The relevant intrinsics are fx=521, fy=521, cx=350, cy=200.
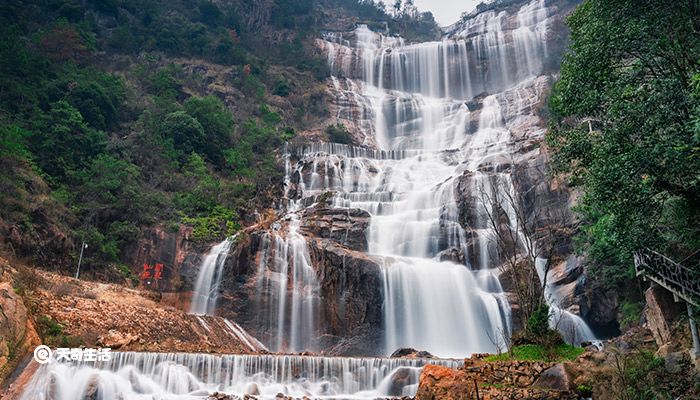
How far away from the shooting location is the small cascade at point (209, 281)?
2607cm

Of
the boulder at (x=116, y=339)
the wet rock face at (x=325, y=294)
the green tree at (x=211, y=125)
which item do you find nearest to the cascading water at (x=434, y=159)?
the wet rock face at (x=325, y=294)

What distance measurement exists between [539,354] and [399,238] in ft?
51.7

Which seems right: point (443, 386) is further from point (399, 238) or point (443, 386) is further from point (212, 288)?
point (399, 238)

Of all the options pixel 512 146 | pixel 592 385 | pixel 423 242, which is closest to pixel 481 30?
pixel 512 146

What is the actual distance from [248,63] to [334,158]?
20.2 meters

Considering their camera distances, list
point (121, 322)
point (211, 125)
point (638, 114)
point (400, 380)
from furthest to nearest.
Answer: point (211, 125) → point (121, 322) → point (400, 380) → point (638, 114)

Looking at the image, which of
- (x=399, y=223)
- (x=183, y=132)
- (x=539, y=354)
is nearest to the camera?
(x=539, y=354)

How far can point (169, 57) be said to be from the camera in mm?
52219

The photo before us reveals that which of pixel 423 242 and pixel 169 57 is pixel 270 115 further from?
pixel 423 242

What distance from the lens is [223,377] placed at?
54.9ft

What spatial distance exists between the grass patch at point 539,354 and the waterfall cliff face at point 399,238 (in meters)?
2.02

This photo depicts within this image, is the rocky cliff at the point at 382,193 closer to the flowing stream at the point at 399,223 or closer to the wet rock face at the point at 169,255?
the flowing stream at the point at 399,223

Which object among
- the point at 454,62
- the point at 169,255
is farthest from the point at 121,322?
the point at 454,62

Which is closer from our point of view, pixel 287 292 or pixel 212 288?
pixel 212 288
